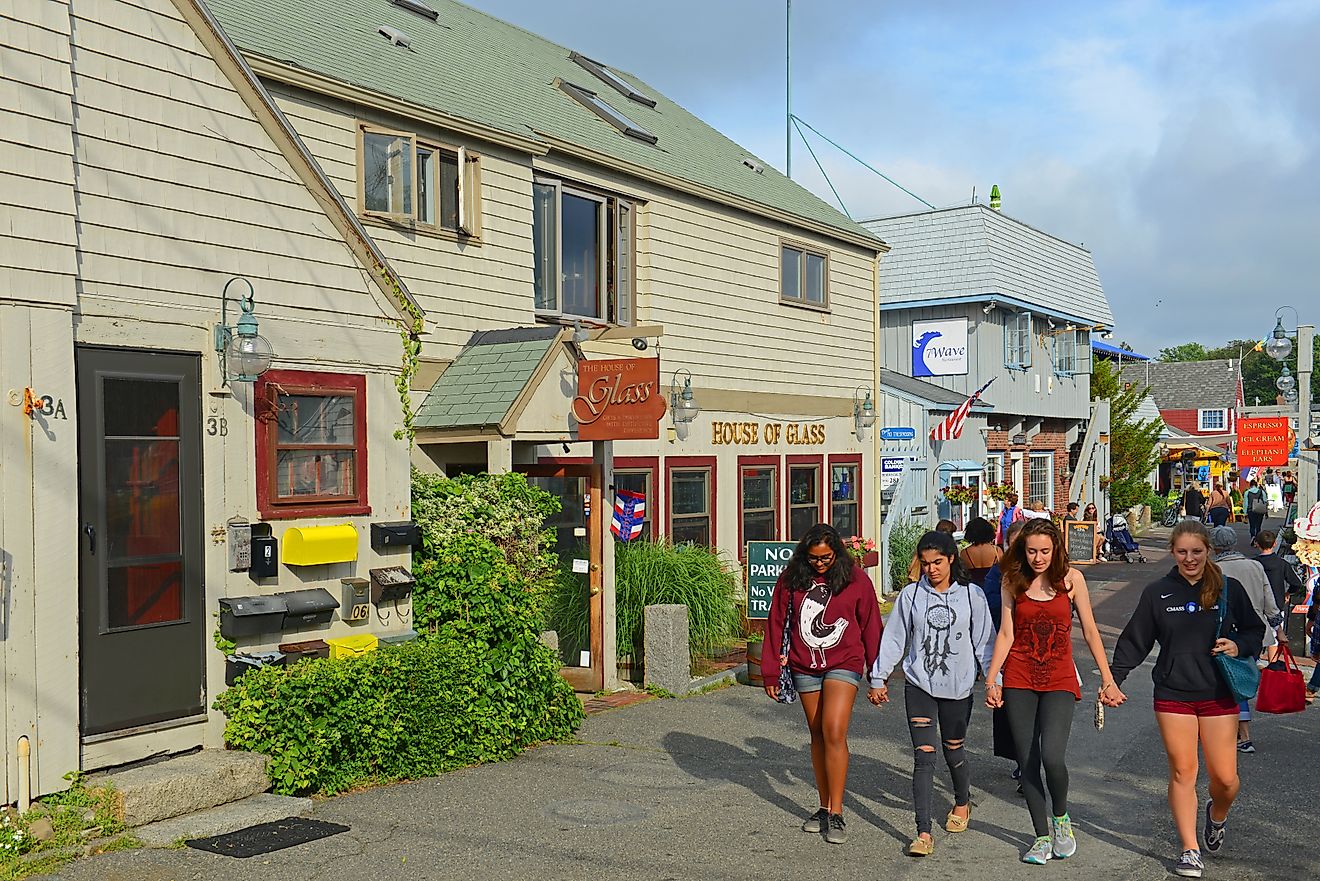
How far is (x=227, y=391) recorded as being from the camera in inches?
330

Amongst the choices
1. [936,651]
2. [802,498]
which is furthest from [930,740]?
[802,498]

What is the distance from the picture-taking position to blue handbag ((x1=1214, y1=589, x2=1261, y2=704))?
6.63m

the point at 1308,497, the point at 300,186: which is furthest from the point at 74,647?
the point at 1308,497

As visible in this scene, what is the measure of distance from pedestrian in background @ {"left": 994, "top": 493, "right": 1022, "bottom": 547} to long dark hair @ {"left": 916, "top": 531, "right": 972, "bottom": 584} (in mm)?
14714

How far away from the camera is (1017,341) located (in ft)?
93.0

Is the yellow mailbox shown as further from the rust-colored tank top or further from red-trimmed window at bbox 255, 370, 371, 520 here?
the rust-colored tank top

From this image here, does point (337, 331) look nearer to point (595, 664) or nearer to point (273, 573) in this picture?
point (273, 573)

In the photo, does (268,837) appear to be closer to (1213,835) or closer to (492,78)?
(1213,835)

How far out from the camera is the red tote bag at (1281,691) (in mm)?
8305

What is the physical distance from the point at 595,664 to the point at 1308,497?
14.2 m

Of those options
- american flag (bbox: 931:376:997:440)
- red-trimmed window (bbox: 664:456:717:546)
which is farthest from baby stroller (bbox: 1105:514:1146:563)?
red-trimmed window (bbox: 664:456:717:546)

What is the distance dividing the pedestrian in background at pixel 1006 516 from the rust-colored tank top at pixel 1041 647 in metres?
15.1

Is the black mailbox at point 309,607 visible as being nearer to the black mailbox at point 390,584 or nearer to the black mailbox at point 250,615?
A: the black mailbox at point 250,615

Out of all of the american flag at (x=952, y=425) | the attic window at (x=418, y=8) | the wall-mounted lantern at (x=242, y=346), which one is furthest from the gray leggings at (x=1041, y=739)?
the american flag at (x=952, y=425)
